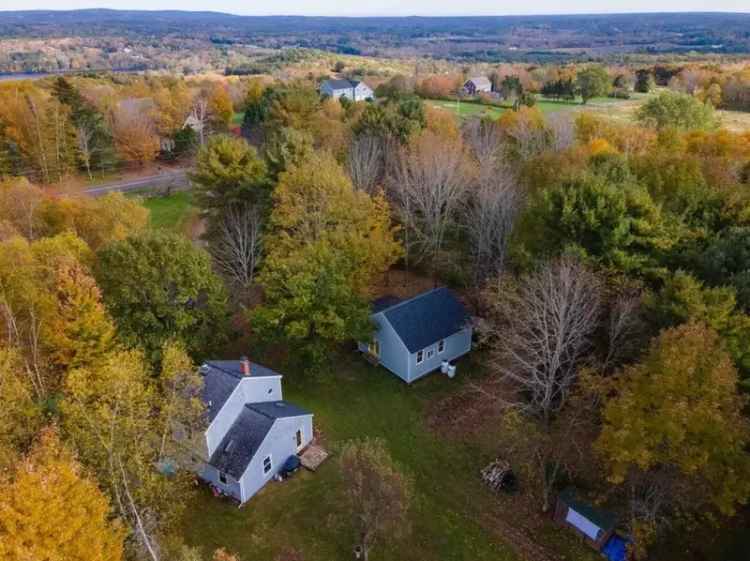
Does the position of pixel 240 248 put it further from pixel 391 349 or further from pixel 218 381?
pixel 218 381

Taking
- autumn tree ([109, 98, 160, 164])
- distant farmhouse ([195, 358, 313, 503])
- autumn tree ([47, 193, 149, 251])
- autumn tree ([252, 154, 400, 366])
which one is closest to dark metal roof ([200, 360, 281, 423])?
distant farmhouse ([195, 358, 313, 503])

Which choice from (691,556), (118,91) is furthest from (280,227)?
(118,91)

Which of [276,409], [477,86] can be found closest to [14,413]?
[276,409]

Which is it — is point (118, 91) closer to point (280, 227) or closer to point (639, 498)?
point (280, 227)

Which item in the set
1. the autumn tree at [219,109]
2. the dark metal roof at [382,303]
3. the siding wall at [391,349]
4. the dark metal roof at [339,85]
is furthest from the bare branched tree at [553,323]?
the dark metal roof at [339,85]

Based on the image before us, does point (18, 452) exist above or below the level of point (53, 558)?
below

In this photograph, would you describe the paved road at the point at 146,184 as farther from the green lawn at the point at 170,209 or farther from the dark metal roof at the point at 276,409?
the dark metal roof at the point at 276,409
